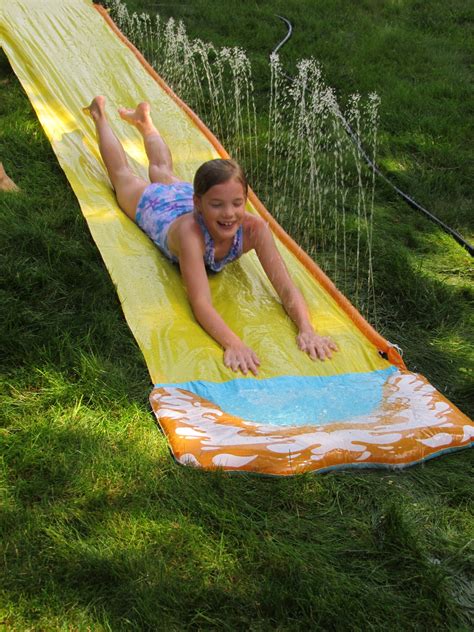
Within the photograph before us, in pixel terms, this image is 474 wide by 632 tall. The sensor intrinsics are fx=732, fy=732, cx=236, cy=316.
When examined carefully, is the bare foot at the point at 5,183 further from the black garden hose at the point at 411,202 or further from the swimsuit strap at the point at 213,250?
the black garden hose at the point at 411,202

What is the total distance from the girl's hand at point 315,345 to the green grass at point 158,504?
1.28ft

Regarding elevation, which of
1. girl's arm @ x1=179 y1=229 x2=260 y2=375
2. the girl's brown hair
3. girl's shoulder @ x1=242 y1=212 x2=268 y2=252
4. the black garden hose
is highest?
the girl's brown hair

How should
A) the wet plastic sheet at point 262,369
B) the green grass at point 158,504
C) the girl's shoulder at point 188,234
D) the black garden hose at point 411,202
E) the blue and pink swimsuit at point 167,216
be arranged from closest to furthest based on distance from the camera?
the green grass at point 158,504, the wet plastic sheet at point 262,369, the girl's shoulder at point 188,234, the blue and pink swimsuit at point 167,216, the black garden hose at point 411,202

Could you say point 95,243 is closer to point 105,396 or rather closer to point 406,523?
point 105,396

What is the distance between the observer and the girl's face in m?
2.87

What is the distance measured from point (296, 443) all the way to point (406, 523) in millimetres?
406

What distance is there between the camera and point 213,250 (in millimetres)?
3082

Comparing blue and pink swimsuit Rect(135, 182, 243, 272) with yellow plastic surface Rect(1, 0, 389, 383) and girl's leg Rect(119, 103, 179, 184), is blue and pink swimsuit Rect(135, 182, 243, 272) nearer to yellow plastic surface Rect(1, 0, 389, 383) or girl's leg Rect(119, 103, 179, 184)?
yellow plastic surface Rect(1, 0, 389, 383)

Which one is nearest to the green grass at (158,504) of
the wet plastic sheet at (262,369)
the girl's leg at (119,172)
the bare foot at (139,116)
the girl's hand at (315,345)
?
the wet plastic sheet at (262,369)

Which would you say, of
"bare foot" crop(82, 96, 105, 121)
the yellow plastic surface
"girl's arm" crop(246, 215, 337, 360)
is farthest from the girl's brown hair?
"bare foot" crop(82, 96, 105, 121)

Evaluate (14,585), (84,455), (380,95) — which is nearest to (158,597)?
(14,585)

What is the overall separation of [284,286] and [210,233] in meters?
0.39

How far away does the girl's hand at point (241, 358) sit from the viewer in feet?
8.94

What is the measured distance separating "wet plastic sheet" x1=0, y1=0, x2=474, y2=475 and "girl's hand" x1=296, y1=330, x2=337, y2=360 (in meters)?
0.03
